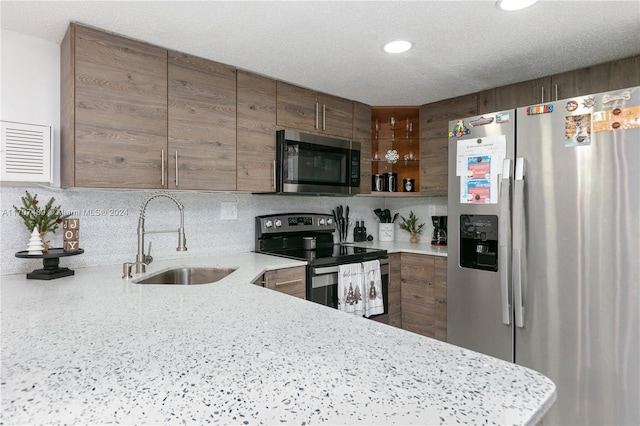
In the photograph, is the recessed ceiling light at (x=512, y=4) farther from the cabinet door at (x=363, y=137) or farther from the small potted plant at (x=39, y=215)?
the small potted plant at (x=39, y=215)

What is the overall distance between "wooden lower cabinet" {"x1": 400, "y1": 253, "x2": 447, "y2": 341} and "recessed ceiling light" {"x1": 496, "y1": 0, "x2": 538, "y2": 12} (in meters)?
1.63

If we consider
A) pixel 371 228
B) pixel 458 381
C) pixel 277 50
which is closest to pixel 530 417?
pixel 458 381

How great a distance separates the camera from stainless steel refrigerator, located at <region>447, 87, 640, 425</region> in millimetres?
1646

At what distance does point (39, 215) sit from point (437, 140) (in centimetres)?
273

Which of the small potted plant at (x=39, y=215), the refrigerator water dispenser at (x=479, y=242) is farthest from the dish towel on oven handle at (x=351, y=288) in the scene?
the small potted plant at (x=39, y=215)

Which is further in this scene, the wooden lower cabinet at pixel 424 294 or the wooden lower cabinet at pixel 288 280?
the wooden lower cabinet at pixel 424 294

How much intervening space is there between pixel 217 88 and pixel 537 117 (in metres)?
1.80

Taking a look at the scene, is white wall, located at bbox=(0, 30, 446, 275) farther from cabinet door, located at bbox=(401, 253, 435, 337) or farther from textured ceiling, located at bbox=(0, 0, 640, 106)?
cabinet door, located at bbox=(401, 253, 435, 337)

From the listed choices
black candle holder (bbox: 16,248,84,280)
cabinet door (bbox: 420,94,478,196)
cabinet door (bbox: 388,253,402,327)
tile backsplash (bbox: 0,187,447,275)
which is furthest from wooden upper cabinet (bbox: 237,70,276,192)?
cabinet door (bbox: 420,94,478,196)

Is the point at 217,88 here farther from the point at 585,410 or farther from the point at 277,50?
the point at 585,410

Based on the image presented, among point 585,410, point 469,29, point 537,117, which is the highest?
point 469,29

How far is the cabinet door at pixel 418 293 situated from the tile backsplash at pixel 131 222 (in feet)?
3.12

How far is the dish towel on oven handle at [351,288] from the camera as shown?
2.50 metres

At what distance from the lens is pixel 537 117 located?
1915 millimetres
